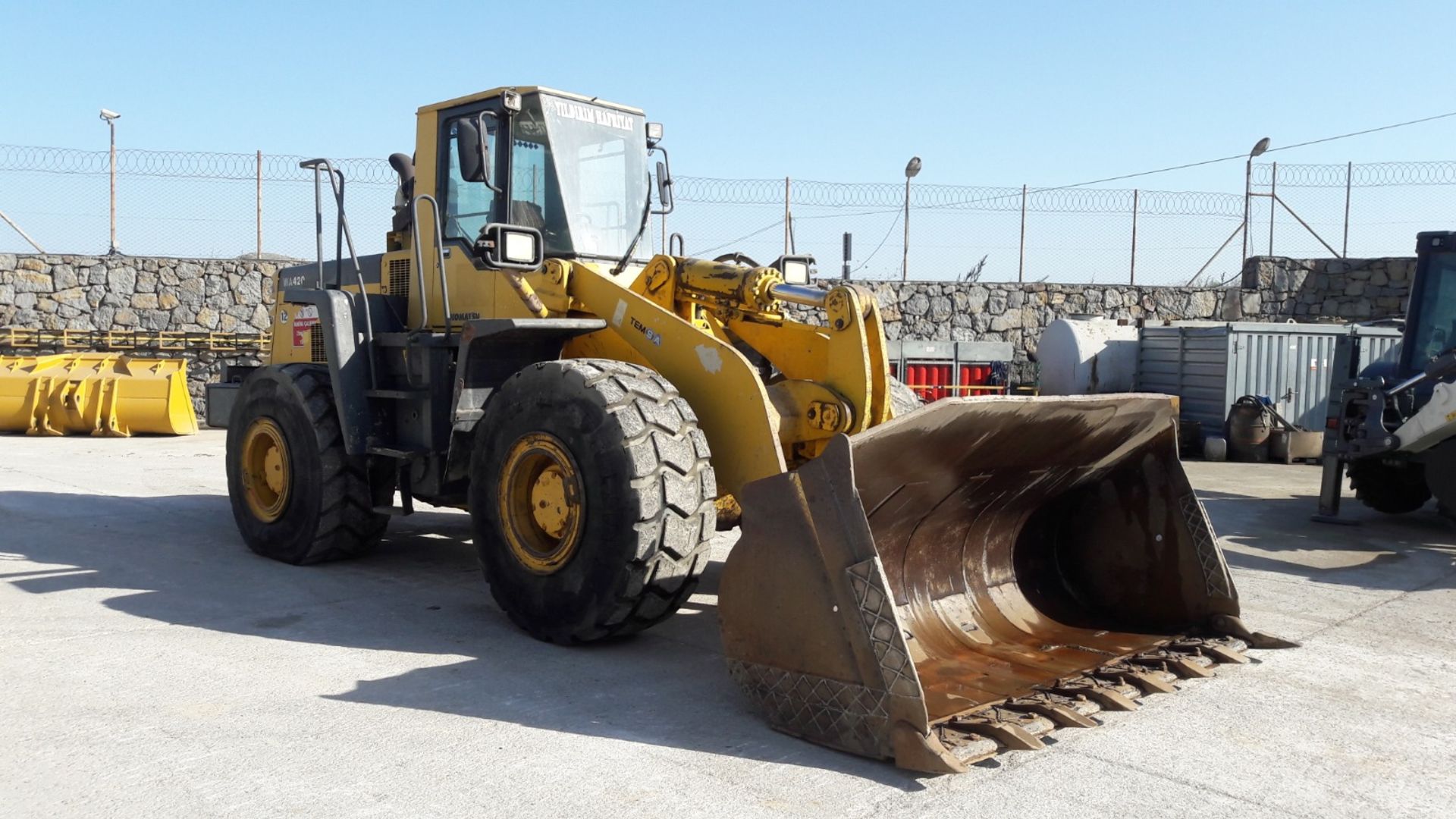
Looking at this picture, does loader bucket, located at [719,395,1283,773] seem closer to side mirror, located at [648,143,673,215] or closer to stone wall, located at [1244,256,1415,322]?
side mirror, located at [648,143,673,215]

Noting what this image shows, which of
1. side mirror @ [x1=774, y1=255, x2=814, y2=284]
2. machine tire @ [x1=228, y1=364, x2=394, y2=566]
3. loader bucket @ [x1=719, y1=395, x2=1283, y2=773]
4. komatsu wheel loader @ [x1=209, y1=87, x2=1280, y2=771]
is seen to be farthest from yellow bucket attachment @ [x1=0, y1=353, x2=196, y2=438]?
loader bucket @ [x1=719, y1=395, x2=1283, y2=773]

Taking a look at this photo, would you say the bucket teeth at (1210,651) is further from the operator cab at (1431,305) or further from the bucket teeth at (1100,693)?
the operator cab at (1431,305)

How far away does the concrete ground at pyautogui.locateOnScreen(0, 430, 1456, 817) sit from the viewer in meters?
3.80

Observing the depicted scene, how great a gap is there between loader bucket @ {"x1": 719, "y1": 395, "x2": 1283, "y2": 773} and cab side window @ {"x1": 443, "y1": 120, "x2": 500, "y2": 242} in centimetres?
307

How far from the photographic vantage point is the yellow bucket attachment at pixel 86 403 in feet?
52.1

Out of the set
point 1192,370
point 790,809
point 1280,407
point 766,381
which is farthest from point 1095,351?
point 790,809

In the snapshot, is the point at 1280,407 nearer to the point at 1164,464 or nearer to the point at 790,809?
the point at 1164,464

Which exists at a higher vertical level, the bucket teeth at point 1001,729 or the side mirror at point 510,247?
the side mirror at point 510,247

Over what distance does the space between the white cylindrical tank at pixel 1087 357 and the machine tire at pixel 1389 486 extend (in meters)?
6.22

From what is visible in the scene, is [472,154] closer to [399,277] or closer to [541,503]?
[399,277]

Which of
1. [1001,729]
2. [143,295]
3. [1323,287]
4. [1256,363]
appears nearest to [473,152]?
[1001,729]

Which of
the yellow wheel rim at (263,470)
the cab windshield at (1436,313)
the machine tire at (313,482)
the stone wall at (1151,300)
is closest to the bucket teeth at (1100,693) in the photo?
the machine tire at (313,482)

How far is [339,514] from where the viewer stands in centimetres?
→ 727

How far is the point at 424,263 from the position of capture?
7.22 m
